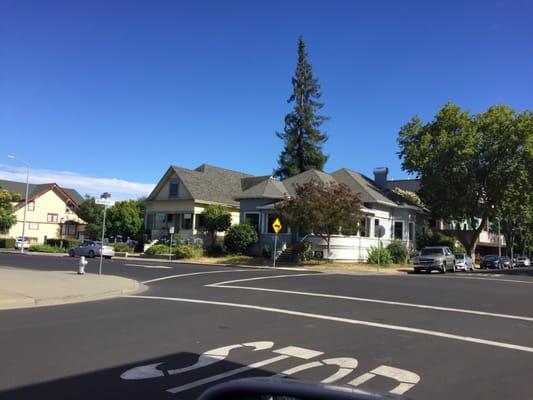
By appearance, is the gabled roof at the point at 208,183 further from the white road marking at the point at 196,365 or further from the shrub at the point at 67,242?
the white road marking at the point at 196,365

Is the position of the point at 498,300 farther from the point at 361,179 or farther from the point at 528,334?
the point at 361,179

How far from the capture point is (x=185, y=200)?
159 feet

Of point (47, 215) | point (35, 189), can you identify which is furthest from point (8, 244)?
point (35, 189)

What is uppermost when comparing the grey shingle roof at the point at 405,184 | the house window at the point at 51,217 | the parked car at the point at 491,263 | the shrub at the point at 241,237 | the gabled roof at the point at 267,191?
the grey shingle roof at the point at 405,184

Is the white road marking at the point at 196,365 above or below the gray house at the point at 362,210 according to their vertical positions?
below

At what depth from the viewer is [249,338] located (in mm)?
9156

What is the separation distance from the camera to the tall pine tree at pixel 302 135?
68938 millimetres

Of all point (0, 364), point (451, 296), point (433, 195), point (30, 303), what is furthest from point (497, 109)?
point (0, 364)

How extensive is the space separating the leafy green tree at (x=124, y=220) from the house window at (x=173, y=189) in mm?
7915

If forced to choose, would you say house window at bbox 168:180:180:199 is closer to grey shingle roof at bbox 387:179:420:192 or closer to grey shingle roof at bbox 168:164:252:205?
grey shingle roof at bbox 168:164:252:205

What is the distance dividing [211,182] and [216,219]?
8.75 m

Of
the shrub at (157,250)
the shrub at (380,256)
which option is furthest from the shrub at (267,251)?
the shrub at (157,250)

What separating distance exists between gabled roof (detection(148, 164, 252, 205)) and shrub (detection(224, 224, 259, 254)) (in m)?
6.63

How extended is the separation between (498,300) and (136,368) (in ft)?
43.3
